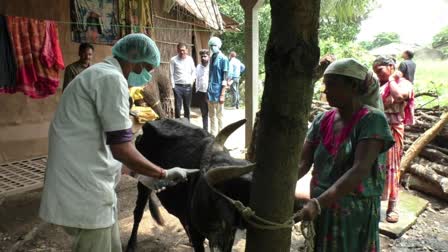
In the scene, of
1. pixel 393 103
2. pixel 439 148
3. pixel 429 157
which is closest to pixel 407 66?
pixel 439 148

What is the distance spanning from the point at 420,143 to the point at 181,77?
484cm

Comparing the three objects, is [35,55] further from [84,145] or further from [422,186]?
[422,186]

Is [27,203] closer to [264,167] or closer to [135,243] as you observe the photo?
[135,243]

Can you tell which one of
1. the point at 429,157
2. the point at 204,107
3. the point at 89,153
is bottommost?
the point at 429,157

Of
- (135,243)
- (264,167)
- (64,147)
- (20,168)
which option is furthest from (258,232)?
(20,168)

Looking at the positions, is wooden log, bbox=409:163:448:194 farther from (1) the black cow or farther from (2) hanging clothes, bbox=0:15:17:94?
(2) hanging clothes, bbox=0:15:17:94

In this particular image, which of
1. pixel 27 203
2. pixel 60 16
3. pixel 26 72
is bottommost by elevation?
pixel 27 203

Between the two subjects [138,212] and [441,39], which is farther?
[441,39]

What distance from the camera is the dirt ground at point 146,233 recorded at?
4.04 meters

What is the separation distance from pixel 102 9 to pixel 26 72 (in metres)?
1.83

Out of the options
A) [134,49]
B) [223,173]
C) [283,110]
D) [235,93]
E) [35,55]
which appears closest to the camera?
[283,110]

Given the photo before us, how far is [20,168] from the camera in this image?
5.04m

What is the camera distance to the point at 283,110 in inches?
53.8

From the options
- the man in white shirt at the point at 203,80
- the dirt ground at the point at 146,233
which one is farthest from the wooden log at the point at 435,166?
the man in white shirt at the point at 203,80
